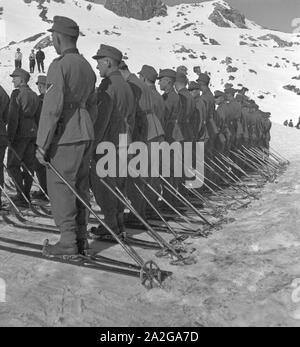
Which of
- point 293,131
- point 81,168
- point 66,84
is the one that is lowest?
A: point 293,131

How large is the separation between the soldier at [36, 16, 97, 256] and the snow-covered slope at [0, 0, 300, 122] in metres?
16.3

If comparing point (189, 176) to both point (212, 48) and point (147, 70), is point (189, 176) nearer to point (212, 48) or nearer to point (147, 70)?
point (147, 70)

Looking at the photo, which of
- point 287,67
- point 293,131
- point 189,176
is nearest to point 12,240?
point 189,176

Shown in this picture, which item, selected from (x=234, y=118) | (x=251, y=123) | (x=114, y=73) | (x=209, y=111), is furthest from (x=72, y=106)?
(x=251, y=123)

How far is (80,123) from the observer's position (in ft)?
14.8

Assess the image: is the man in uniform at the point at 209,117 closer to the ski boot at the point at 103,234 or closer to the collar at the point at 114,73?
the collar at the point at 114,73

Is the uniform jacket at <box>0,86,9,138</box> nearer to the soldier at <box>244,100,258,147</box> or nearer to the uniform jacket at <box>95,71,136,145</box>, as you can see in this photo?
the uniform jacket at <box>95,71,136,145</box>

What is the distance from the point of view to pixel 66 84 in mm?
4387

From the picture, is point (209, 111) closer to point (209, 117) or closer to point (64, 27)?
point (209, 117)

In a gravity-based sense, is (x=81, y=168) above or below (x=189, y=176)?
above

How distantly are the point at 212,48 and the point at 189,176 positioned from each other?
4409 centimetres

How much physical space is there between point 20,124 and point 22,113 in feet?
0.55
